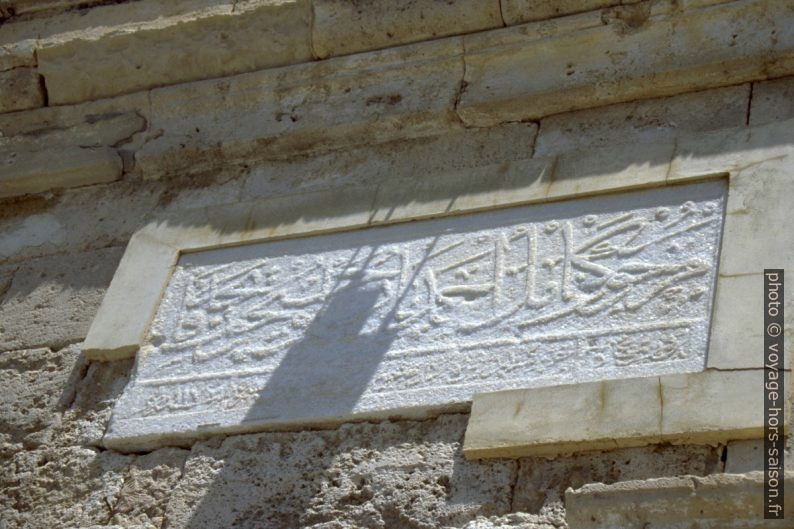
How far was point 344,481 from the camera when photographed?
12.9ft

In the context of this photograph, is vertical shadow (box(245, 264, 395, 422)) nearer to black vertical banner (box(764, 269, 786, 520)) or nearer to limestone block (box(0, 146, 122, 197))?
black vertical banner (box(764, 269, 786, 520))

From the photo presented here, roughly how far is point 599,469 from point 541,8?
188 cm

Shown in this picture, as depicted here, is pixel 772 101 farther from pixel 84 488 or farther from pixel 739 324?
pixel 84 488

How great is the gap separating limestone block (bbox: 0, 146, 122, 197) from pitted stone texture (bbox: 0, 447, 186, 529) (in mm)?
1243

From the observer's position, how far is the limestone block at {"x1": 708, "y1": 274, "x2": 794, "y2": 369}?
362cm

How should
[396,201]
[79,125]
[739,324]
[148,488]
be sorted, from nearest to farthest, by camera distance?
[739,324] < [148,488] < [396,201] < [79,125]

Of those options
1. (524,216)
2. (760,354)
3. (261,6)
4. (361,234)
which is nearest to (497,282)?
(524,216)

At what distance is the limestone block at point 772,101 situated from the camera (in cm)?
439

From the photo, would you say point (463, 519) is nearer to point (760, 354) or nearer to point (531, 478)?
point (531, 478)

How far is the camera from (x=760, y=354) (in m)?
3.61

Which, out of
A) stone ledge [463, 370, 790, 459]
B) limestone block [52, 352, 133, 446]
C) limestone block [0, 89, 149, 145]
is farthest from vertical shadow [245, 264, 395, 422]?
limestone block [0, 89, 149, 145]

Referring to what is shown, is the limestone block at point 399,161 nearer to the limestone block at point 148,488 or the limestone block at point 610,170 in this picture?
the limestone block at point 610,170

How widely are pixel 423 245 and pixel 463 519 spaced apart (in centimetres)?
105

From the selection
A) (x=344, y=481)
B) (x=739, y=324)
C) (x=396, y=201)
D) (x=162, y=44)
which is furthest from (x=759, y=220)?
(x=162, y=44)
